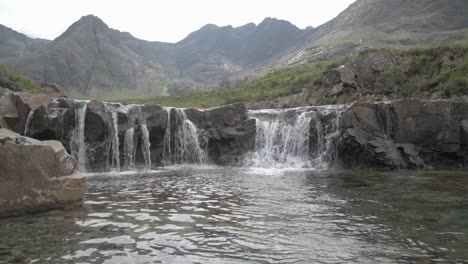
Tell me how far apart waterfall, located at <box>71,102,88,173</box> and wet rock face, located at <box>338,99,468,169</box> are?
16.9 metres

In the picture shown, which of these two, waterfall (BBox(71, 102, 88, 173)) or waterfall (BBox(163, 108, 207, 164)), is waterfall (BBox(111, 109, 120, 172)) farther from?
waterfall (BBox(163, 108, 207, 164))

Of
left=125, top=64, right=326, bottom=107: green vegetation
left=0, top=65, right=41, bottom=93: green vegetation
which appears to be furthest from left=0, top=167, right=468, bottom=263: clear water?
left=125, top=64, right=326, bottom=107: green vegetation

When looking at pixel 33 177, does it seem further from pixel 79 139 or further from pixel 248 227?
pixel 79 139

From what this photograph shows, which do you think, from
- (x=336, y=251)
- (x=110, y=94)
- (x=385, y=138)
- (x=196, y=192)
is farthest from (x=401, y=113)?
(x=110, y=94)

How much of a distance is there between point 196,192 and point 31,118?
11899 millimetres

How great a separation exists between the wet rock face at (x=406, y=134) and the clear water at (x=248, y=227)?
926cm

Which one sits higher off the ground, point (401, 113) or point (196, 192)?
point (401, 113)

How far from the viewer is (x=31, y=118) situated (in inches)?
874

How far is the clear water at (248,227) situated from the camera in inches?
319

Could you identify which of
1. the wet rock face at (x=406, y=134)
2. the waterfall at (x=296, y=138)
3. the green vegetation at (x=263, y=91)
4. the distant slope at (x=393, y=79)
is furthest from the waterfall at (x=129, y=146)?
the green vegetation at (x=263, y=91)

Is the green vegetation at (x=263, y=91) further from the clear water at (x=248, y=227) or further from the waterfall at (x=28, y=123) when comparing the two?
the clear water at (x=248, y=227)

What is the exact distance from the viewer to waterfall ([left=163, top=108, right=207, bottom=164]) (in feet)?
97.0

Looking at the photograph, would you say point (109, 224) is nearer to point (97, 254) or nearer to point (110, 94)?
point (97, 254)

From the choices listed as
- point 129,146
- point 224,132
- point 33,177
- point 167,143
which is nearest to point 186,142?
point 167,143
